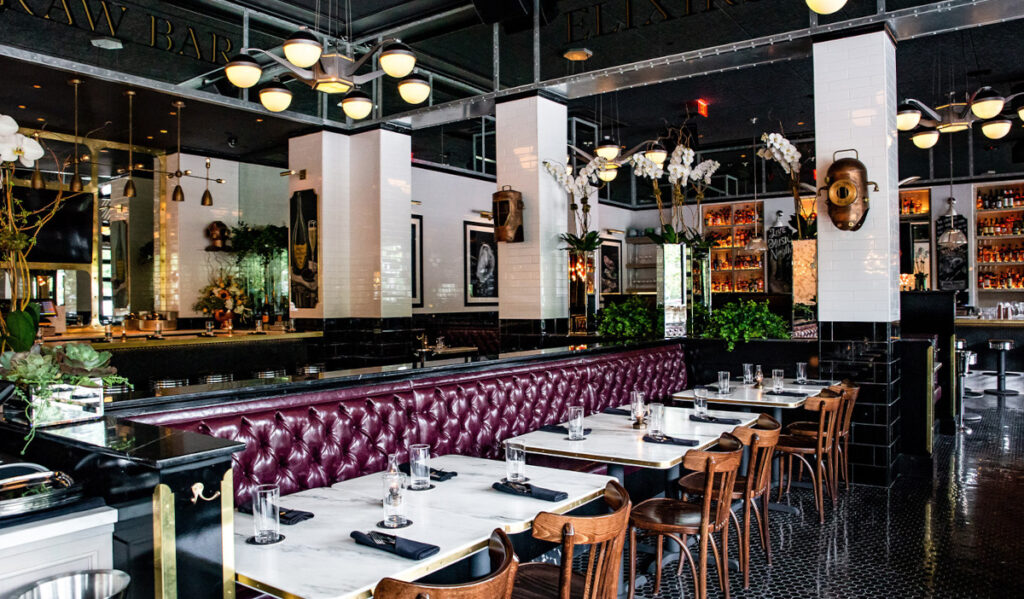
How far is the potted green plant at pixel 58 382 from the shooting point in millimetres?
2324

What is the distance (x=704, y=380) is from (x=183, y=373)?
5.54 meters

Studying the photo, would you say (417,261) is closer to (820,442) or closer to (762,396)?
(762,396)

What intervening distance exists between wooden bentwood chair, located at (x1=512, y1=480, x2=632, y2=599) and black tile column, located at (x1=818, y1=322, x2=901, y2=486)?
4.16 meters

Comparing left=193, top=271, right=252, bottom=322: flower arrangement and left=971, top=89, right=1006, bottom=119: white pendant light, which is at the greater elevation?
left=971, top=89, right=1006, bottom=119: white pendant light

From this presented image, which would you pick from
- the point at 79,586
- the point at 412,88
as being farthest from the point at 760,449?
the point at 412,88

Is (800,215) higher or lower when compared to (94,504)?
higher

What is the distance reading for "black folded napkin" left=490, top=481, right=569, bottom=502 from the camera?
258 centimetres

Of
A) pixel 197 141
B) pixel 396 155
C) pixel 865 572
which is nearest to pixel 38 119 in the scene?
pixel 197 141

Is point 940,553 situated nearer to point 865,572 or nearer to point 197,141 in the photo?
point 865,572

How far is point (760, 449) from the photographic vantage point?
3.98 m

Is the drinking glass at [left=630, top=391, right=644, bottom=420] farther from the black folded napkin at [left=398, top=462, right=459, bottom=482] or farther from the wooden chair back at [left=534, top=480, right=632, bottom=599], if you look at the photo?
the wooden chair back at [left=534, top=480, right=632, bottom=599]

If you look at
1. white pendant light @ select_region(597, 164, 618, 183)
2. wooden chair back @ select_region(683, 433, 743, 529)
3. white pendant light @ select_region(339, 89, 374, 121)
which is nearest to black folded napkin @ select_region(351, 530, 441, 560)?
wooden chair back @ select_region(683, 433, 743, 529)

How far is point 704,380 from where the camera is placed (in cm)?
693

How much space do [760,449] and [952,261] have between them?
11.0m
